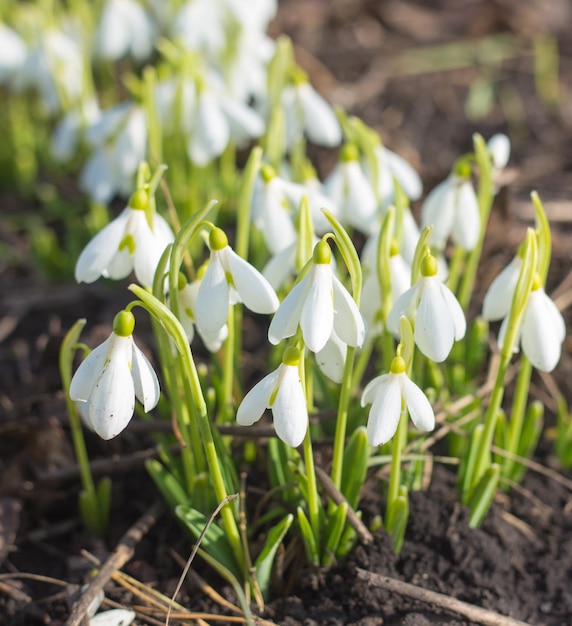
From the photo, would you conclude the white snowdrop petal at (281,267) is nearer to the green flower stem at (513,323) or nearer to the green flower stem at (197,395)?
the green flower stem at (197,395)

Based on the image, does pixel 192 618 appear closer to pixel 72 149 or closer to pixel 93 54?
pixel 72 149

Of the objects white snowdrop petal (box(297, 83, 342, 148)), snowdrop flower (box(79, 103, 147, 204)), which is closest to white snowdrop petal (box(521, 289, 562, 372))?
white snowdrop petal (box(297, 83, 342, 148))

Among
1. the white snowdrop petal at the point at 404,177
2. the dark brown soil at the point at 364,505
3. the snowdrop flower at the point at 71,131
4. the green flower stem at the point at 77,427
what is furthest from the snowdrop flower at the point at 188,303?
the snowdrop flower at the point at 71,131

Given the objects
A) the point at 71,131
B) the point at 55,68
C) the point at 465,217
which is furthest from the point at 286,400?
the point at 55,68

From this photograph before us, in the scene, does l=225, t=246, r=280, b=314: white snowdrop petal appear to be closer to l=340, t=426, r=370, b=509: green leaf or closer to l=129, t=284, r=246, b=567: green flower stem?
l=129, t=284, r=246, b=567: green flower stem

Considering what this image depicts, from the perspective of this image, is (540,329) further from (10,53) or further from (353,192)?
(10,53)

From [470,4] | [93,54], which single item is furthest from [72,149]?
[470,4]
